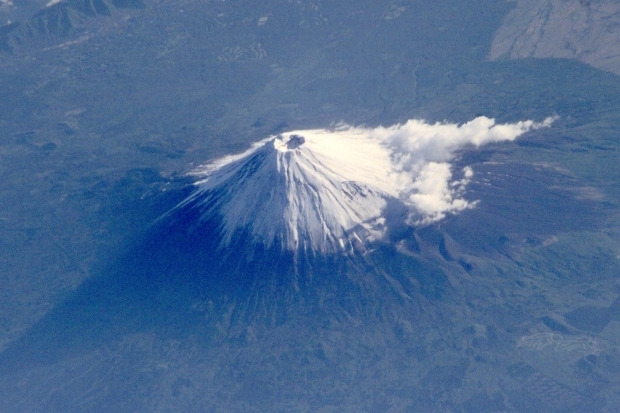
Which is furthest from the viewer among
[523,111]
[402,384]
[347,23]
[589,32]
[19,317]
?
[347,23]

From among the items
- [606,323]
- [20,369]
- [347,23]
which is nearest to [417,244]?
[606,323]

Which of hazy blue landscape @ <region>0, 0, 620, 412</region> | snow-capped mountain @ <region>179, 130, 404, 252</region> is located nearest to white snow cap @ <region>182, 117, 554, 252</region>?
snow-capped mountain @ <region>179, 130, 404, 252</region>

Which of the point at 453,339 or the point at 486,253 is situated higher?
the point at 486,253

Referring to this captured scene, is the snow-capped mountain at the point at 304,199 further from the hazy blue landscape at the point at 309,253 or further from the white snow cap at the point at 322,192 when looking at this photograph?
the hazy blue landscape at the point at 309,253

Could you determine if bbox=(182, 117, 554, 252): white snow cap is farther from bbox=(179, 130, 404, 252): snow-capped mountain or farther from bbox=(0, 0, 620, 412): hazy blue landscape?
bbox=(0, 0, 620, 412): hazy blue landscape

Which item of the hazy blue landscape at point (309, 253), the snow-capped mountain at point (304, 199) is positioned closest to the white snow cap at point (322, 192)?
the snow-capped mountain at point (304, 199)

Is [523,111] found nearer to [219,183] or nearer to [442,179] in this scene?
[442,179]
